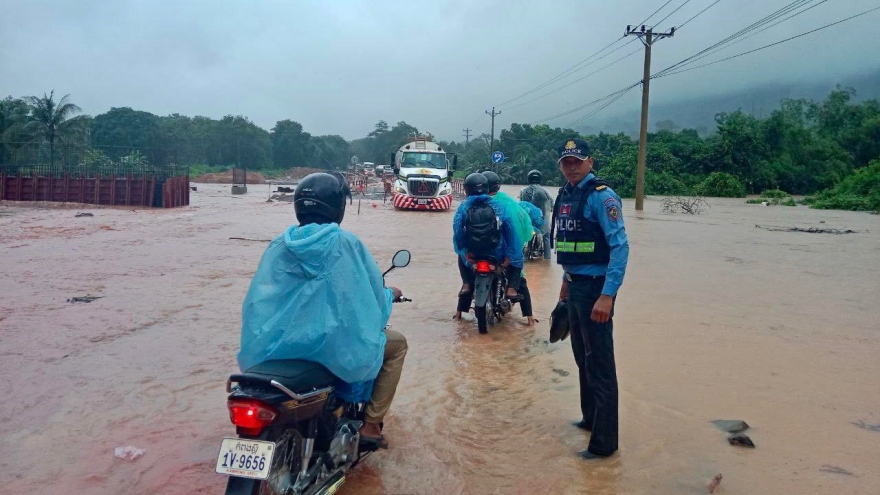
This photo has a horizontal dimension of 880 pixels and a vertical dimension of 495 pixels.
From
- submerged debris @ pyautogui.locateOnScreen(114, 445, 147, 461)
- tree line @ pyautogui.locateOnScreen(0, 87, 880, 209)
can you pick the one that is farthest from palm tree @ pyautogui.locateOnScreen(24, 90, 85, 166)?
submerged debris @ pyautogui.locateOnScreen(114, 445, 147, 461)

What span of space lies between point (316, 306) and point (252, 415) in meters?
0.61

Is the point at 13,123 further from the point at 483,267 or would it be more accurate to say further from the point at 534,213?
the point at 483,267

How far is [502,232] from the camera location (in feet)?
25.0

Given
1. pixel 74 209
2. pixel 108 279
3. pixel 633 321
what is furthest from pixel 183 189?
pixel 633 321

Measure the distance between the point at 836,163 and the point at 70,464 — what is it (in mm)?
52848

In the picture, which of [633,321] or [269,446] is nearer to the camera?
[269,446]

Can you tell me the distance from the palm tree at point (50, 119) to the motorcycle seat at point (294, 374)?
49878mm

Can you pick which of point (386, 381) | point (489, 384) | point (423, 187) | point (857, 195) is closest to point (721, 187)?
point (857, 195)

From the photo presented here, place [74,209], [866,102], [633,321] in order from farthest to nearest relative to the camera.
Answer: [866,102], [74,209], [633,321]

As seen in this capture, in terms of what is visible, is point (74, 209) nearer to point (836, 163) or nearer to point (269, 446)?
point (269, 446)

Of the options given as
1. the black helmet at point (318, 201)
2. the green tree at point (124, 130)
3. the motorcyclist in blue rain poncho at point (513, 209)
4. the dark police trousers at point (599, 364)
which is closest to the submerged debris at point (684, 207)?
the motorcyclist in blue rain poncho at point (513, 209)

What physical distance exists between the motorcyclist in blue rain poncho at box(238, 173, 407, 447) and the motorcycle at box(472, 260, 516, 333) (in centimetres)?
391

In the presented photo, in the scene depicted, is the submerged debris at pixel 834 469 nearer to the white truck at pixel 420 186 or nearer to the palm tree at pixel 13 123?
the white truck at pixel 420 186

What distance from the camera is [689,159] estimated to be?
49.1 metres
